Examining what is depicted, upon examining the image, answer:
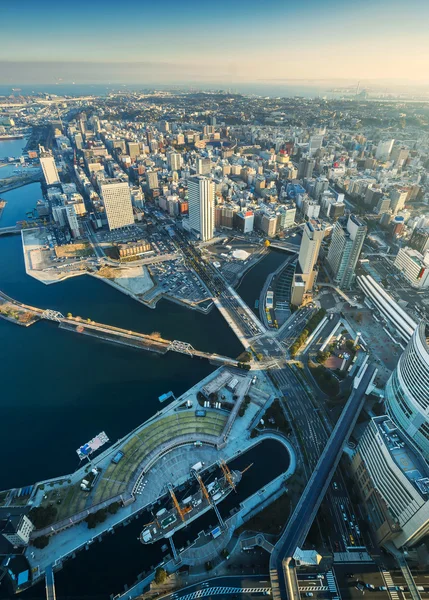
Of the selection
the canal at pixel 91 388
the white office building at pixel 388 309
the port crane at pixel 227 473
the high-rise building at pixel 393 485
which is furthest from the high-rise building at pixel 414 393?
the port crane at pixel 227 473

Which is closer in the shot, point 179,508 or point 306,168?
point 179,508

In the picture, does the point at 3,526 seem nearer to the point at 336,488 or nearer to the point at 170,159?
the point at 336,488

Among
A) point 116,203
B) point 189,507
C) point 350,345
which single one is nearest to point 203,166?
point 116,203

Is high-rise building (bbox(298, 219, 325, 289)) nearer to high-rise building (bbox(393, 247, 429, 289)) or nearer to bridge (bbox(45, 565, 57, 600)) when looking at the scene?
high-rise building (bbox(393, 247, 429, 289))

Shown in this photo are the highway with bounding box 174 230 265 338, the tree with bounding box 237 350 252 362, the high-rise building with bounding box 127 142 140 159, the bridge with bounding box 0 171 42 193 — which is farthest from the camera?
the high-rise building with bounding box 127 142 140 159

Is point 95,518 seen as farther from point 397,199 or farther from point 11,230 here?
point 397,199

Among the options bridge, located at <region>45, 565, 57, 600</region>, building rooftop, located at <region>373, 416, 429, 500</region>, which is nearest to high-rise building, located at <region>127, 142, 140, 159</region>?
building rooftop, located at <region>373, 416, 429, 500</region>

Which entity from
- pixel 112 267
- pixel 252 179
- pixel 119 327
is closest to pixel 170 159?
pixel 252 179
